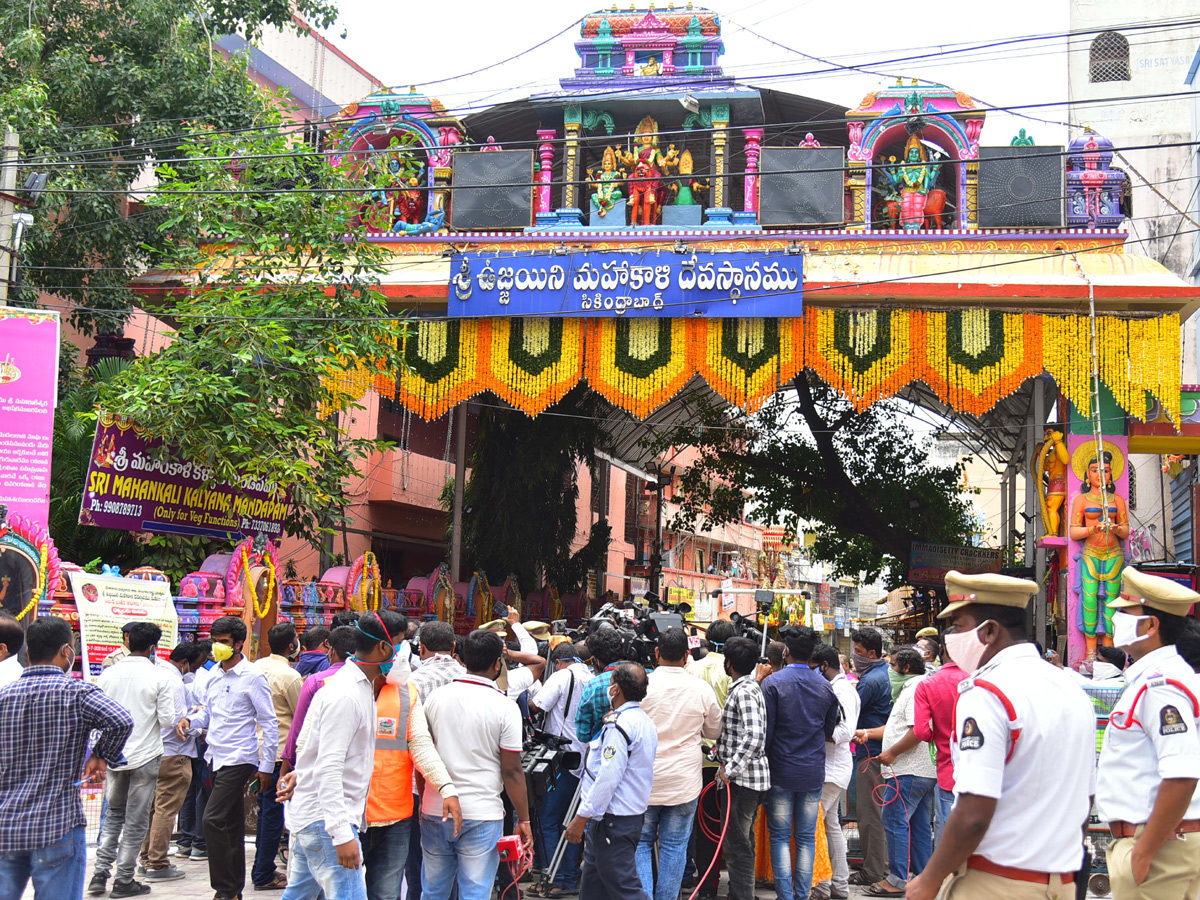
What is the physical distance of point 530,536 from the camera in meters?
21.3

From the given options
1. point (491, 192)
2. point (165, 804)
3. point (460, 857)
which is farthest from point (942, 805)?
point (491, 192)

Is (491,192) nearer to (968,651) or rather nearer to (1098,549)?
(1098,549)

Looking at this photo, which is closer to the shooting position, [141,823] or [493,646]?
[493,646]

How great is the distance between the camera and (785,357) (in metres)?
15.7

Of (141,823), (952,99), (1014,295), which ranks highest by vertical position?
(952,99)

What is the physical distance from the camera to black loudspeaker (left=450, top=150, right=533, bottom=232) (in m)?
16.9

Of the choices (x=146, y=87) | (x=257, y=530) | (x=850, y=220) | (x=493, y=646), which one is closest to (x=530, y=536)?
(x=257, y=530)

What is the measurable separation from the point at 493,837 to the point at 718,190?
13.0 metres

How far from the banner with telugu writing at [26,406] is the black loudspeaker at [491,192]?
22.2 ft

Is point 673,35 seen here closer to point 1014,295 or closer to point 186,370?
point 1014,295

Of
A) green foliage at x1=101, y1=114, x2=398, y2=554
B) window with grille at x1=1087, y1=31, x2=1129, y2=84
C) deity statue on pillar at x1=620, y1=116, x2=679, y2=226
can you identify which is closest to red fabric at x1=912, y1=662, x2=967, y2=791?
green foliage at x1=101, y1=114, x2=398, y2=554

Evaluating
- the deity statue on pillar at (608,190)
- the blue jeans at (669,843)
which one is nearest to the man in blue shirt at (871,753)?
the blue jeans at (669,843)

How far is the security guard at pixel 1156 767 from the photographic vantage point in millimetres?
3891

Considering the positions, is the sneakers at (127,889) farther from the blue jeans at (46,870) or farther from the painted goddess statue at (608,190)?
the painted goddess statue at (608,190)
